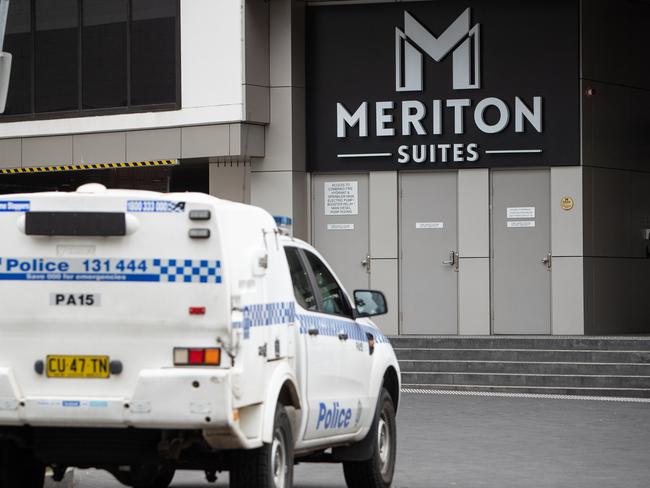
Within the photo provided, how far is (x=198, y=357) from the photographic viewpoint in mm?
8125

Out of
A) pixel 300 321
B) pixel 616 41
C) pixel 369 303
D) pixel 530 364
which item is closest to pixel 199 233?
pixel 300 321

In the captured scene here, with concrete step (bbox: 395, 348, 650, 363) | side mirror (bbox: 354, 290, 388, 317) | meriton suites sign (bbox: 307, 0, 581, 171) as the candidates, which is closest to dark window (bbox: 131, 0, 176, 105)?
meriton suites sign (bbox: 307, 0, 581, 171)

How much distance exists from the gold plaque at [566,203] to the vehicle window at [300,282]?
14818mm

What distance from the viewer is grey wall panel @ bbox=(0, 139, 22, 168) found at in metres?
26.9

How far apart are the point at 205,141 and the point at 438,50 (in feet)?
14.0

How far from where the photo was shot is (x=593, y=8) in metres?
24.3

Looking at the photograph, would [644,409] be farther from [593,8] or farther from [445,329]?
[593,8]

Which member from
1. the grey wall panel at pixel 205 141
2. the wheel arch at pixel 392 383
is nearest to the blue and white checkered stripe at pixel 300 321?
the wheel arch at pixel 392 383

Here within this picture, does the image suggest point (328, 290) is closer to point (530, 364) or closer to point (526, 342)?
point (530, 364)

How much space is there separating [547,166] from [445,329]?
3257 millimetres

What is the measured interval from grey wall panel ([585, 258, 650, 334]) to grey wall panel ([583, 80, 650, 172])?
5.63ft

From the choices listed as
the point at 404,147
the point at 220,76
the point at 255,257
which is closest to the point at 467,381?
the point at 404,147

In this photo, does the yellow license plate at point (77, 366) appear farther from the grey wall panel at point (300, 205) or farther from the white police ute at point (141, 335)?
the grey wall panel at point (300, 205)

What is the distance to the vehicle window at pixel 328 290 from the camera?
10.1 metres
